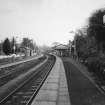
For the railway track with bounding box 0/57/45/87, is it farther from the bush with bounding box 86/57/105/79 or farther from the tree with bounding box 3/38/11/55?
the tree with bounding box 3/38/11/55

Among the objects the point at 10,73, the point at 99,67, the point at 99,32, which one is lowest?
the point at 10,73

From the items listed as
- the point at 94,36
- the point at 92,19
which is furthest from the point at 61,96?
the point at 92,19

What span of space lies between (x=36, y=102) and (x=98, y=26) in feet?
104

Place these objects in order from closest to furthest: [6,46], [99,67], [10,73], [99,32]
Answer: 1. [99,67]
2. [10,73]
3. [99,32]
4. [6,46]

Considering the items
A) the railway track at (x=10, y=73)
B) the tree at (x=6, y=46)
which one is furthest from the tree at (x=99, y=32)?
the tree at (x=6, y=46)

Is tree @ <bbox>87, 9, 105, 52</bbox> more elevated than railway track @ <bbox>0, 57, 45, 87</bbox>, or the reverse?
tree @ <bbox>87, 9, 105, 52</bbox>

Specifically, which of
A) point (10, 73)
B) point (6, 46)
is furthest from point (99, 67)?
point (6, 46)

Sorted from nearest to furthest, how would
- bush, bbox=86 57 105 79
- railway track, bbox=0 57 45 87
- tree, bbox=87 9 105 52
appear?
bush, bbox=86 57 105 79, railway track, bbox=0 57 45 87, tree, bbox=87 9 105 52

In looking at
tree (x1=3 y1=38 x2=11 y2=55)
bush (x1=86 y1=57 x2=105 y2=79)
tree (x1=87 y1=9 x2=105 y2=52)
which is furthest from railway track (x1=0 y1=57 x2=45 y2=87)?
tree (x1=3 y1=38 x2=11 y2=55)

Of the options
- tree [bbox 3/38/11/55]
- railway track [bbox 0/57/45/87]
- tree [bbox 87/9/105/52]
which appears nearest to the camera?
railway track [bbox 0/57/45/87]

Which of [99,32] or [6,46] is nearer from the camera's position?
[99,32]

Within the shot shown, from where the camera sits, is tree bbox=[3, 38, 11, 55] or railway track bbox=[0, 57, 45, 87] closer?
railway track bbox=[0, 57, 45, 87]

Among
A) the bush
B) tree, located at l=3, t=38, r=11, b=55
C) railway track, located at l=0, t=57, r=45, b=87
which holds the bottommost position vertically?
railway track, located at l=0, t=57, r=45, b=87

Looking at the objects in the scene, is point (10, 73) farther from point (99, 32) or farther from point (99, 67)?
point (99, 32)
